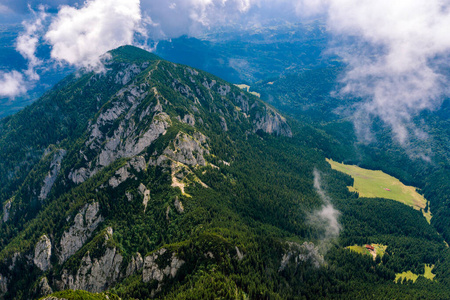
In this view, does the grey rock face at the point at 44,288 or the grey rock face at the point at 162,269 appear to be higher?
the grey rock face at the point at 162,269

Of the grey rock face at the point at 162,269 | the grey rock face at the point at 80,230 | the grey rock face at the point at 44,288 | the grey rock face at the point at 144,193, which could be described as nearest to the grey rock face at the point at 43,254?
the grey rock face at the point at 80,230

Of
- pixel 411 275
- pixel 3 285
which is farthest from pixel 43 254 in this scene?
pixel 411 275

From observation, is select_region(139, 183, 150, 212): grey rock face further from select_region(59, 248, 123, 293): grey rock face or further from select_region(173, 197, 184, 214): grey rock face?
select_region(59, 248, 123, 293): grey rock face

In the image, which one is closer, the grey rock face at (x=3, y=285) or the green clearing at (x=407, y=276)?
the grey rock face at (x=3, y=285)

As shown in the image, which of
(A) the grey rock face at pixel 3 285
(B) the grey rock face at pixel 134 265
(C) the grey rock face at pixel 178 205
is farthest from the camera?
(C) the grey rock face at pixel 178 205

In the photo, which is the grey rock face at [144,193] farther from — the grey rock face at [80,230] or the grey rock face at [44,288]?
the grey rock face at [44,288]

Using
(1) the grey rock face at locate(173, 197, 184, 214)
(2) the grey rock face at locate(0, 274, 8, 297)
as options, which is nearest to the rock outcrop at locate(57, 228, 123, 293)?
(1) the grey rock face at locate(173, 197, 184, 214)

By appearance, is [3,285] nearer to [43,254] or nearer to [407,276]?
[43,254]
